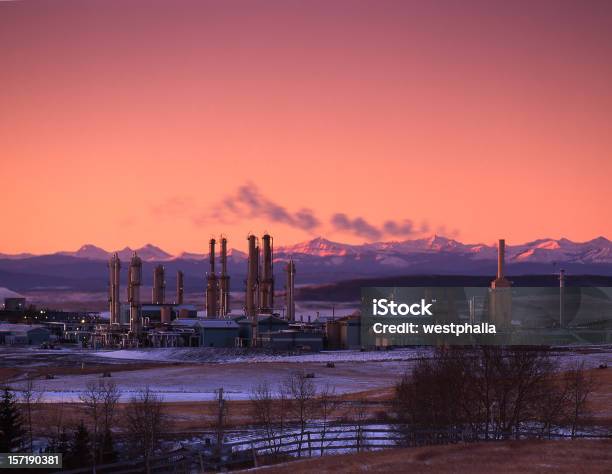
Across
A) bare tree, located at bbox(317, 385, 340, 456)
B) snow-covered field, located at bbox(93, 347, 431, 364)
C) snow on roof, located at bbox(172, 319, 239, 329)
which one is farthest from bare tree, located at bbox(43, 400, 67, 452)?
snow on roof, located at bbox(172, 319, 239, 329)

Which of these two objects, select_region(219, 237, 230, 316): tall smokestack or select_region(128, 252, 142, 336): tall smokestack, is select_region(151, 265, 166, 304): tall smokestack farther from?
select_region(128, 252, 142, 336): tall smokestack

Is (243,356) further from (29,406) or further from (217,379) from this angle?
(29,406)

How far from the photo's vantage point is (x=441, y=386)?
138ft

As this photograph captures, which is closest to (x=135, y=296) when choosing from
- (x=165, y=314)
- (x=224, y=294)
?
(x=165, y=314)

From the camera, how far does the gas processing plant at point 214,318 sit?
123 metres

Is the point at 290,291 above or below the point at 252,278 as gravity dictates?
below

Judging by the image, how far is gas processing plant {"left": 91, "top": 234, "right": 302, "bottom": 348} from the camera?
4835 inches

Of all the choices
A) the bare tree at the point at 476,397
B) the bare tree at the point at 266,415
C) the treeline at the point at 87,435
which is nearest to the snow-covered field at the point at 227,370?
the bare tree at the point at 266,415

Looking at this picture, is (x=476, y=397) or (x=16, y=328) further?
(x=16, y=328)

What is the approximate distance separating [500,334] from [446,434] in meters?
72.6

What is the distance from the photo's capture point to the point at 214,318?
13312 centimetres

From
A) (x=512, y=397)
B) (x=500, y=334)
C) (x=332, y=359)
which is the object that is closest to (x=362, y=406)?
(x=512, y=397)

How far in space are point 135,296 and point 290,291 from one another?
85.1 feet

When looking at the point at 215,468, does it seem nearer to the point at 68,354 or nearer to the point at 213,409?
the point at 213,409
